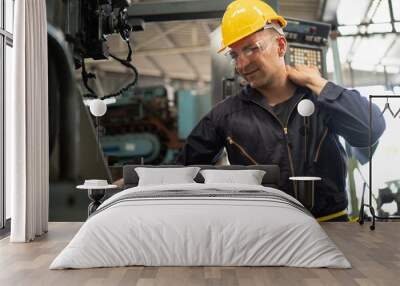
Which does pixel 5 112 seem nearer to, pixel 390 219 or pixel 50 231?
pixel 50 231

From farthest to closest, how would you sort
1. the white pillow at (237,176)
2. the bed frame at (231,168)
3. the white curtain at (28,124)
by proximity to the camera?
the bed frame at (231,168), the white pillow at (237,176), the white curtain at (28,124)

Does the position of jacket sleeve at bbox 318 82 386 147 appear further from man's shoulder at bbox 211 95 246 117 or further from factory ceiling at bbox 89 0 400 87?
man's shoulder at bbox 211 95 246 117

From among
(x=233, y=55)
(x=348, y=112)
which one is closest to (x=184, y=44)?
(x=233, y=55)

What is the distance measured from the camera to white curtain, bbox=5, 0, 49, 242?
423cm

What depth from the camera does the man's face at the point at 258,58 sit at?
4.88 meters

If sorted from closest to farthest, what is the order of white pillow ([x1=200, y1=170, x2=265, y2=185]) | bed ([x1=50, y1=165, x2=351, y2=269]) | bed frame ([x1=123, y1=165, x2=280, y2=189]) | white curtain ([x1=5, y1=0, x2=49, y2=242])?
bed ([x1=50, y1=165, x2=351, y2=269]), white curtain ([x1=5, y1=0, x2=49, y2=242]), white pillow ([x1=200, y1=170, x2=265, y2=185]), bed frame ([x1=123, y1=165, x2=280, y2=189])

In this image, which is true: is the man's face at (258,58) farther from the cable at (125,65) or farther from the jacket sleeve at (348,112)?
the cable at (125,65)

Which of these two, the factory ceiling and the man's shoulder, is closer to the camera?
the factory ceiling

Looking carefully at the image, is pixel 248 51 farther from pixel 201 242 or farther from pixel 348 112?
pixel 201 242

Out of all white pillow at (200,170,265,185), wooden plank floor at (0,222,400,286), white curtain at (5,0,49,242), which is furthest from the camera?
white pillow at (200,170,265,185)

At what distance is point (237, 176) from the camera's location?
15.2 ft

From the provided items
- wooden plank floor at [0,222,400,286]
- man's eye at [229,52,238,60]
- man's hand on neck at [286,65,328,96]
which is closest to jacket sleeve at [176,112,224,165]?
man's eye at [229,52,238,60]

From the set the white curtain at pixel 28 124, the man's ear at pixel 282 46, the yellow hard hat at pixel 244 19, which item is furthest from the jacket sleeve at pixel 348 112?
the white curtain at pixel 28 124

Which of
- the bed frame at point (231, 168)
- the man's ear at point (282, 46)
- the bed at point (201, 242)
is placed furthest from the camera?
the man's ear at point (282, 46)
